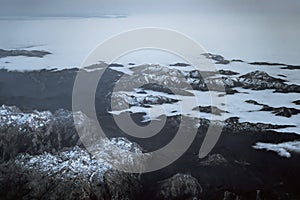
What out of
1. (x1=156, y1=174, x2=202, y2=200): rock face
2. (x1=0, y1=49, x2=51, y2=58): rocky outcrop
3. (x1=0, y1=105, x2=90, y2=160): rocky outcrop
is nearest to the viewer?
(x1=156, y1=174, x2=202, y2=200): rock face

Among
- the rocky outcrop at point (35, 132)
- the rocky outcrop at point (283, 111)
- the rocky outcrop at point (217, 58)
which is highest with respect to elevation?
the rocky outcrop at point (217, 58)

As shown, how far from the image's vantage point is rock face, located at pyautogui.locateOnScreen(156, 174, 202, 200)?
480 cm

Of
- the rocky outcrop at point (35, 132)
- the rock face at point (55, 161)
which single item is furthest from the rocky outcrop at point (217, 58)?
the rocky outcrop at point (35, 132)

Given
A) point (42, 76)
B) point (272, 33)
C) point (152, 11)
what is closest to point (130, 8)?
point (152, 11)

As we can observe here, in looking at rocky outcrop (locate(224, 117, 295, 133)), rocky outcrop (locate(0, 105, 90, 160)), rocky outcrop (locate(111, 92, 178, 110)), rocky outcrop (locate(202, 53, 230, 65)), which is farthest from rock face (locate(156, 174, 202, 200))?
rocky outcrop (locate(202, 53, 230, 65))

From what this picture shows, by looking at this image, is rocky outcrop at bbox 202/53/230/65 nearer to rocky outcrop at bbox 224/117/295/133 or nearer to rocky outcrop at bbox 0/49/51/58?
rocky outcrop at bbox 224/117/295/133

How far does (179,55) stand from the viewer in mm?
5535

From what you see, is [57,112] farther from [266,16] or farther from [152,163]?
[266,16]

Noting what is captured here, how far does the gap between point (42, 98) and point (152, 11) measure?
6.98 feet

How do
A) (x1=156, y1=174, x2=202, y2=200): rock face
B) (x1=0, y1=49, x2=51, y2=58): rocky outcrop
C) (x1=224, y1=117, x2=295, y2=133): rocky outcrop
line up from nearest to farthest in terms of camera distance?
(x1=156, y1=174, x2=202, y2=200): rock face < (x1=224, y1=117, x2=295, y2=133): rocky outcrop < (x1=0, y1=49, x2=51, y2=58): rocky outcrop

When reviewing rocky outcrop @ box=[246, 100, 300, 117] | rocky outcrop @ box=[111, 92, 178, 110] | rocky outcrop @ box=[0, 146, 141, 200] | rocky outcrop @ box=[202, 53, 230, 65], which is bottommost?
rocky outcrop @ box=[0, 146, 141, 200]

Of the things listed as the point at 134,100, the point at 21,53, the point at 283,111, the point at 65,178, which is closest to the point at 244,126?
the point at 283,111

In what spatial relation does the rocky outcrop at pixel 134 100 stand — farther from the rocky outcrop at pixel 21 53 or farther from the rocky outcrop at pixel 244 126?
the rocky outcrop at pixel 21 53

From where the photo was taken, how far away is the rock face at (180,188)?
4797mm
